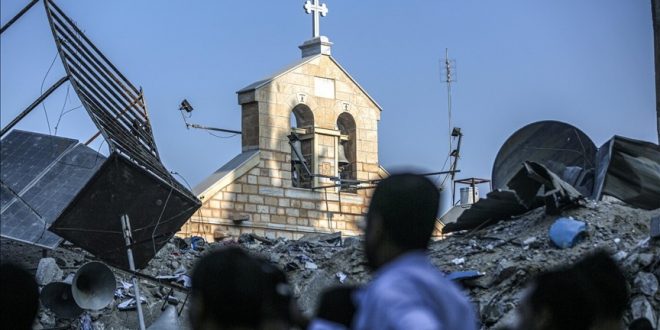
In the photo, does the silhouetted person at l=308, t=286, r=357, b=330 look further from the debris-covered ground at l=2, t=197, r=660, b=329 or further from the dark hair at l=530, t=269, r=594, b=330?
the debris-covered ground at l=2, t=197, r=660, b=329

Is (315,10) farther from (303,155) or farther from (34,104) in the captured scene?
(34,104)

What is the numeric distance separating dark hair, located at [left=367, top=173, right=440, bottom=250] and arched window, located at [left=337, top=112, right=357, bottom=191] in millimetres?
24636

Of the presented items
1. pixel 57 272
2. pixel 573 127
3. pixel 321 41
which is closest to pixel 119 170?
pixel 57 272

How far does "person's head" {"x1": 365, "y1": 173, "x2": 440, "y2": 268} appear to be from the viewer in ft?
12.0

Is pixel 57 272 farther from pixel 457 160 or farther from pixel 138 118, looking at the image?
pixel 457 160

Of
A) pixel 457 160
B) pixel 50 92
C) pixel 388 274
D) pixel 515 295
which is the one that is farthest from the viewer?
pixel 457 160

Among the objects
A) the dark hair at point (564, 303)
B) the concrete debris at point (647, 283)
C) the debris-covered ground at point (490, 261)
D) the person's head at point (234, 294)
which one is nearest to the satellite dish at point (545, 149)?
the debris-covered ground at point (490, 261)

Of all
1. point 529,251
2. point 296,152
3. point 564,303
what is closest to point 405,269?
point 564,303

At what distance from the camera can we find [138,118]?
1936cm

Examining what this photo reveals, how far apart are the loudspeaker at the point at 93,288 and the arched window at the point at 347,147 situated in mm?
13024

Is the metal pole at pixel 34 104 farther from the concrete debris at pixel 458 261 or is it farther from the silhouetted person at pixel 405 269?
the silhouetted person at pixel 405 269

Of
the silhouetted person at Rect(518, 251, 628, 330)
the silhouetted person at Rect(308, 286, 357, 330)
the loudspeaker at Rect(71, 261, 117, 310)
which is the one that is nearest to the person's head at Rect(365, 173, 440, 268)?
the silhouetted person at Rect(518, 251, 628, 330)

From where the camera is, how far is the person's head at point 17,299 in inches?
151

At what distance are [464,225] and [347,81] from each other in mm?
11241
